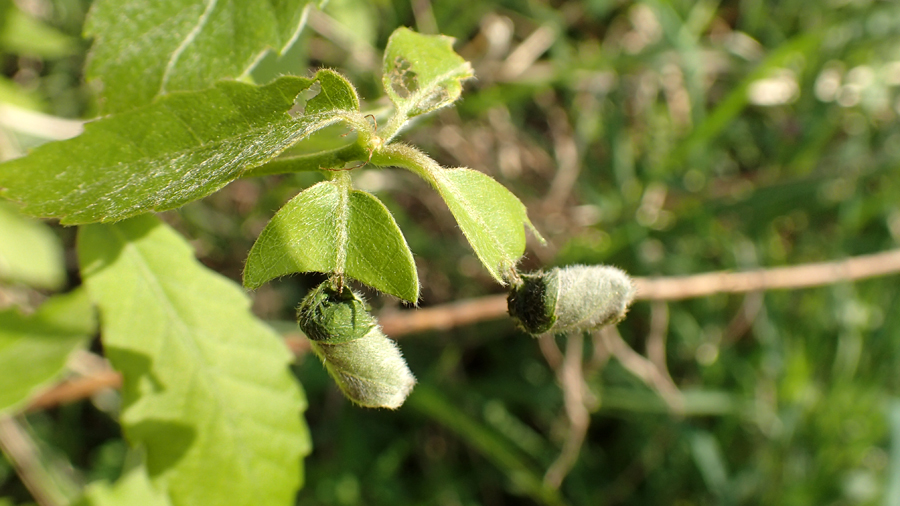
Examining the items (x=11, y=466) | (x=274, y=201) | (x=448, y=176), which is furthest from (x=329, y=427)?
(x=448, y=176)

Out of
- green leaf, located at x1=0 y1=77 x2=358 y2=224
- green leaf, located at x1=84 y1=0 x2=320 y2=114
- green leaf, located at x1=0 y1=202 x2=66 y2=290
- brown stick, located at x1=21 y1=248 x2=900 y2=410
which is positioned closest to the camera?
green leaf, located at x1=0 y1=77 x2=358 y2=224

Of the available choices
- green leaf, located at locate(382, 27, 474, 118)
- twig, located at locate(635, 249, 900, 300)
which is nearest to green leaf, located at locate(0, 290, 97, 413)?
green leaf, located at locate(382, 27, 474, 118)

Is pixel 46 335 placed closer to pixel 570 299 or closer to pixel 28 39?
pixel 28 39

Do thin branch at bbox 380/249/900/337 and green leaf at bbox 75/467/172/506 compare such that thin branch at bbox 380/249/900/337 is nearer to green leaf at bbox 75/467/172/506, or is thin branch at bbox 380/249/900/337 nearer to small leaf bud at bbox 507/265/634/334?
green leaf at bbox 75/467/172/506

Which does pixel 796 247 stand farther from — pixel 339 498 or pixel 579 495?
pixel 339 498

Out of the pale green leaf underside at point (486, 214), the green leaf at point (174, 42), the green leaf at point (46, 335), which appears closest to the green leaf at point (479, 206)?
the pale green leaf underside at point (486, 214)
